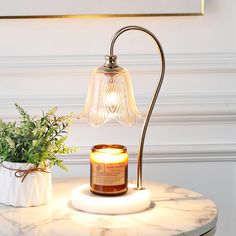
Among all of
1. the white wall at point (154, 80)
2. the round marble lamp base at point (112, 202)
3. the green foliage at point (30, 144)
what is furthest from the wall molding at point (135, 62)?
the round marble lamp base at point (112, 202)

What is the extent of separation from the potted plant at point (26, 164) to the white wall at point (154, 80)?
336 mm

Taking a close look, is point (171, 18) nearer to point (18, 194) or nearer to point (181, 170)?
point (181, 170)

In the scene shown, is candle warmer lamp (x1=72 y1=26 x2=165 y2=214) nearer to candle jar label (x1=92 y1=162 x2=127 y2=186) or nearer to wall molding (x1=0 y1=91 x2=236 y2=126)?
candle jar label (x1=92 y1=162 x2=127 y2=186)

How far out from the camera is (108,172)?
135 cm

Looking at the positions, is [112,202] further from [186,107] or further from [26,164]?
[186,107]

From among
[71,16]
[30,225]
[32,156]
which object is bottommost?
[30,225]

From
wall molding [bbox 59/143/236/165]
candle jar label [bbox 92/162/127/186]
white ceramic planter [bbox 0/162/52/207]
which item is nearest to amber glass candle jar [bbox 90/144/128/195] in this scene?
candle jar label [bbox 92/162/127/186]

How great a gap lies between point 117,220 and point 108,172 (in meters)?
0.12

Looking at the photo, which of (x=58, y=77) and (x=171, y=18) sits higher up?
(x=171, y=18)

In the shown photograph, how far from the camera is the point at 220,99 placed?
5.69 feet

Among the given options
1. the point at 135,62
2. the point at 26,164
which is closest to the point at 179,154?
the point at 135,62

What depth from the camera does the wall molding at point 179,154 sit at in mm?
1732

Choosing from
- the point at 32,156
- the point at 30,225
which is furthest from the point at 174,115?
the point at 30,225

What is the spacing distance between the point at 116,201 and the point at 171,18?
0.61 m
